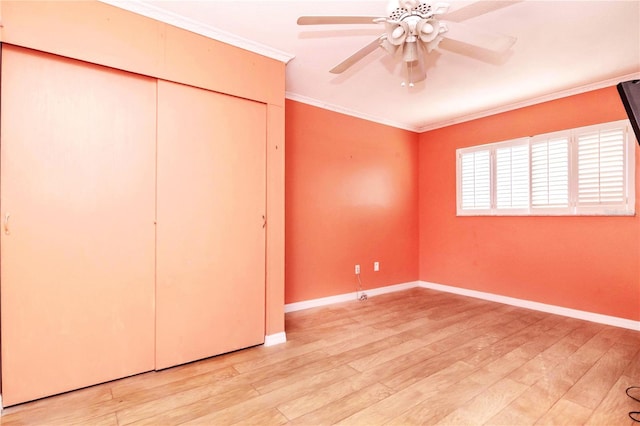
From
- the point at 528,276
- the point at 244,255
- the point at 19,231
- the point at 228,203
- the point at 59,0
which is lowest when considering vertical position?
the point at 528,276

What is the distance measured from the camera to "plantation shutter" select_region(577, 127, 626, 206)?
2947mm

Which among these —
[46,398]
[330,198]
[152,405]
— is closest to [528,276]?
[330,198]

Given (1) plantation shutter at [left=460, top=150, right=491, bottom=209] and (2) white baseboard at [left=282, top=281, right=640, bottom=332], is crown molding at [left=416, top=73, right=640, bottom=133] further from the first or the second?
(2) white baseboard at [left=282, top=281, right=640, bottom=332]

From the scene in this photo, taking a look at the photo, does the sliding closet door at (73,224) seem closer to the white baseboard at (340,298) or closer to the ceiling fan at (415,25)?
the ceiling fan at (415,25)

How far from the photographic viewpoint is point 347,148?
3.97 m

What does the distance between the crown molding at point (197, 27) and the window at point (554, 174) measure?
294cm

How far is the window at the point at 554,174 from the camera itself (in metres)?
2.95

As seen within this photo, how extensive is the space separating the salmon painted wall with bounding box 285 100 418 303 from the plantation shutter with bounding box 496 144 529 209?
4.04 ft

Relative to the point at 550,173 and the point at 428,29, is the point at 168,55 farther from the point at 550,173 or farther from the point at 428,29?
the point at 550,173

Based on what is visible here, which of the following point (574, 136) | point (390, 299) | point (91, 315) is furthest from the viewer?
point (390, 299)

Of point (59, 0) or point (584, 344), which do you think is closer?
point (59, 0)

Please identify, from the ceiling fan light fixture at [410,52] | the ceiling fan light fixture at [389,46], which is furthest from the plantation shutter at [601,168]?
the ceiling fan light fixture at [389,46]

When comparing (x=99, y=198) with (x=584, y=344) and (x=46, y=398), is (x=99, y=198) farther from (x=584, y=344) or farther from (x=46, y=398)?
(x=584, y=344)

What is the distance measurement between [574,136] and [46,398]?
5.02 metres
